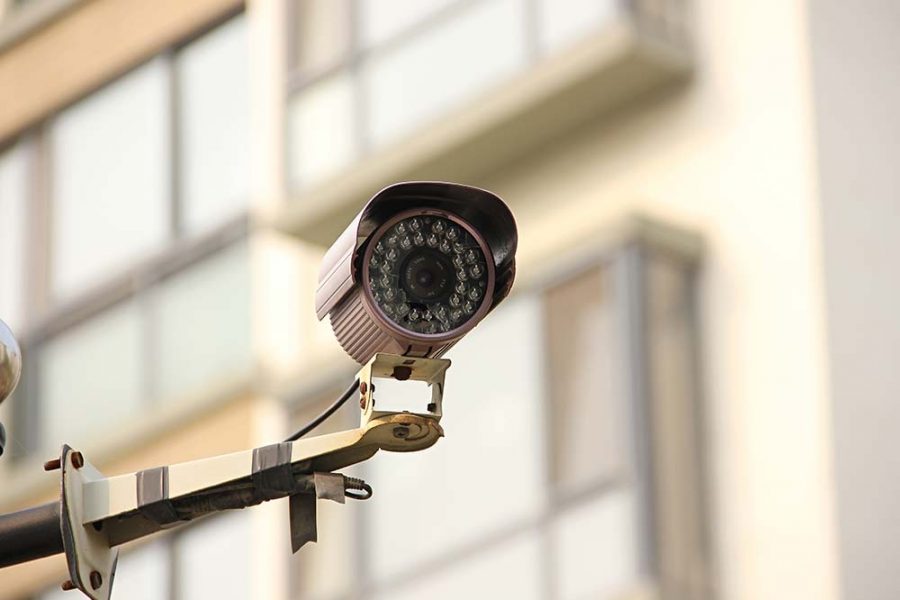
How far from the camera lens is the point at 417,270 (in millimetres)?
7680

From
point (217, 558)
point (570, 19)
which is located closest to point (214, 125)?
point (217, 558)

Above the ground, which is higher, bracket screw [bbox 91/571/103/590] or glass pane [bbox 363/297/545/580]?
glass pane [bbox 363/297/545/580]

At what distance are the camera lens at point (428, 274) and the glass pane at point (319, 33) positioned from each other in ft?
Result: 44.4

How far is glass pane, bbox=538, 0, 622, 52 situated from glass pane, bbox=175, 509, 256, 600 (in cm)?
470

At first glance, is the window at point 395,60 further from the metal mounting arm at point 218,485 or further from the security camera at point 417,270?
the metal mounting arm at point 218,485

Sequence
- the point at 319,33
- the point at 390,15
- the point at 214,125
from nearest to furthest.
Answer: the point at 390,15 < the point at 319,33 < the point at 214,125

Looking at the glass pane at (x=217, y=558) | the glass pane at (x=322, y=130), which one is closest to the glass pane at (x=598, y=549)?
the glass pane at (x=322, y=130)

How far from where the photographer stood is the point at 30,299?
24094 millimetres

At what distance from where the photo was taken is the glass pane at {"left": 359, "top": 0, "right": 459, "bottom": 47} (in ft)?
66.8

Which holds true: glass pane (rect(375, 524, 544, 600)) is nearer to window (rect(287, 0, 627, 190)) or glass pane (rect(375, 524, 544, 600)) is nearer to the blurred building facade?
the blurred building facade

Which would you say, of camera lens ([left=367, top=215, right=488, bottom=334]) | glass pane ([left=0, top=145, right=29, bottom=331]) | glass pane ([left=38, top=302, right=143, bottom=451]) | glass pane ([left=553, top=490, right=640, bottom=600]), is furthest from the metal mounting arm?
glass pane ([left=0, top=145, right=29, bottom=331])

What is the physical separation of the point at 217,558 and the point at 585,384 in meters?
4.62

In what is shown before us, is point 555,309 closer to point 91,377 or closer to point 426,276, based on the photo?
point 91,377

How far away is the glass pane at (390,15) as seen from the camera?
20.4 meters
